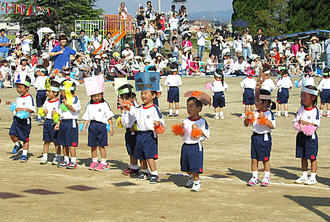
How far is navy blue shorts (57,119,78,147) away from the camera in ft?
34.8

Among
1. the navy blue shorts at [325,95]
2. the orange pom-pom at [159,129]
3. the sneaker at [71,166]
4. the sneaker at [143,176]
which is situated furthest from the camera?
the navy blue shorts at [325,95]

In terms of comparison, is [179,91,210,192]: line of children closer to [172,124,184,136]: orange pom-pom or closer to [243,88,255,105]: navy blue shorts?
[172,124,184,136]: orange pom-pom

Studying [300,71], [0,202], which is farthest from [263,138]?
[300,71]

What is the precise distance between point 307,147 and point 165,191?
2742mm

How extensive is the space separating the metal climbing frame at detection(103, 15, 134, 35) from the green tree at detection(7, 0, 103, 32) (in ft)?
67.9

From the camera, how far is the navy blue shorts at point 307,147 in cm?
935

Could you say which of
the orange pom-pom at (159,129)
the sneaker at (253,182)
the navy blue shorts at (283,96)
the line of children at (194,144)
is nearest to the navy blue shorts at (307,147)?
the sneaker at (253,182)

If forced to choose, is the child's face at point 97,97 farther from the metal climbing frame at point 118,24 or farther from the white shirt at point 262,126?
the metal climbing frame at point 118,24

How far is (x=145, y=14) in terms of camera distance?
3394 centimetres

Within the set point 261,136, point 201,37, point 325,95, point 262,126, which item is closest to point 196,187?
point 261,136

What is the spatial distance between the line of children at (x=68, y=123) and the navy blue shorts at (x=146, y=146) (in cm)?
185

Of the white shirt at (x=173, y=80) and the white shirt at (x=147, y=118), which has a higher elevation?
the white shirt at (x=173, y=80)

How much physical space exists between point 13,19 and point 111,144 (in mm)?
46340

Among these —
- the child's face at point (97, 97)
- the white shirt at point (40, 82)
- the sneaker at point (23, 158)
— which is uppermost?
the white shirt at point (40, 82)
